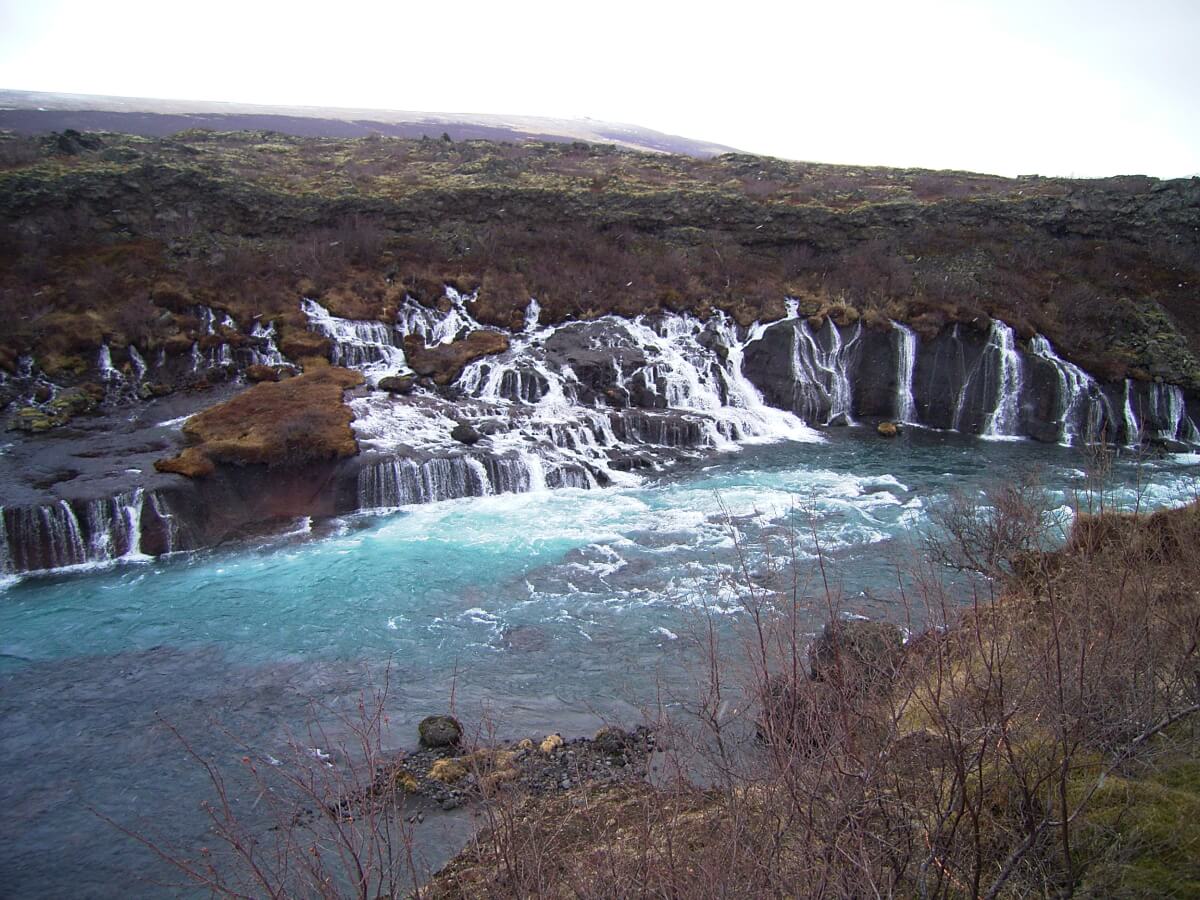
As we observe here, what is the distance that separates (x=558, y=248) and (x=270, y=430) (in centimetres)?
2024

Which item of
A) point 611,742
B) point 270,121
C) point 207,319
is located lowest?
point 611,742

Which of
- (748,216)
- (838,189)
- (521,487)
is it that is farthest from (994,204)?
(521,487)

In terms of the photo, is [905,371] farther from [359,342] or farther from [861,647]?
[861,647]

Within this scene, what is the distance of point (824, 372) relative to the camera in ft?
97.1

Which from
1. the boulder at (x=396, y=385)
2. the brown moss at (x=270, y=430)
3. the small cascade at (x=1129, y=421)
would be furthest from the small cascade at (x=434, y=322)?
the small cascade at (x=1129, y=421)

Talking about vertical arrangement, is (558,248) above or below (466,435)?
above

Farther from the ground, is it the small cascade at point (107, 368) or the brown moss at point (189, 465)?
the small cascade at point (107, 368)

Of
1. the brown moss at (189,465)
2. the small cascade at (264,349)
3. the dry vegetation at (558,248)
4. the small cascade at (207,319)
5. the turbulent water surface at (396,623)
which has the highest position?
the dry vegetation at (558,248)

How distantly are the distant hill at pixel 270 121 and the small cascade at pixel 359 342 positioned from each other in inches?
1301

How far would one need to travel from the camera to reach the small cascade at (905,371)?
28766mm

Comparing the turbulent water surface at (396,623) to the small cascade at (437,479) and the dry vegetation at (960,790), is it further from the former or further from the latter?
the dry vegetation at (960,790)

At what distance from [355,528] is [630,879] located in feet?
53.2

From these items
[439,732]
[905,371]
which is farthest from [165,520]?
[905,371]

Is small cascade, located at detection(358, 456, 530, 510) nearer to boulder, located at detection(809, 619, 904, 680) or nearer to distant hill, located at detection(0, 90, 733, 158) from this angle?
boulder, located at detection(809, 619, 904, 680)
